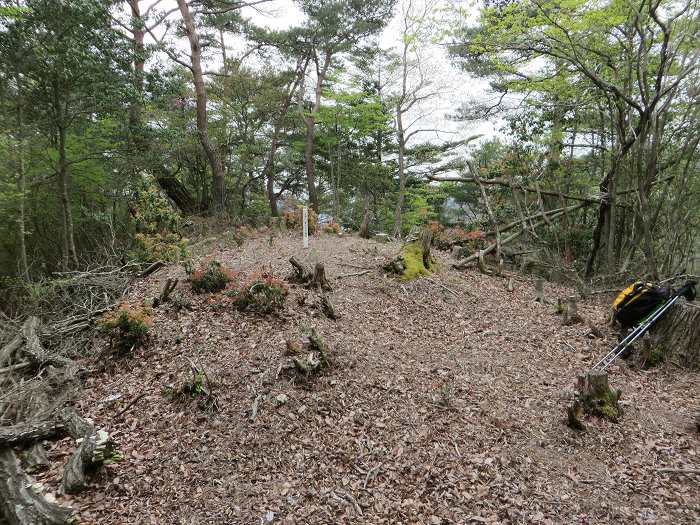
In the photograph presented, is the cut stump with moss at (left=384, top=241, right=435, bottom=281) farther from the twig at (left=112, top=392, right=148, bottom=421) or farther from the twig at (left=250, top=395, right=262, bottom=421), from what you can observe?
the twig at (left=112, top=392, right=148, bottom=421)

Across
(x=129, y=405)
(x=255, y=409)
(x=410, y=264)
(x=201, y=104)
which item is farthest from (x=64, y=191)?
(x=410, y=264)

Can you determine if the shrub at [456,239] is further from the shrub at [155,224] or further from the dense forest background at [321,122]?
the shrub at [155,224]

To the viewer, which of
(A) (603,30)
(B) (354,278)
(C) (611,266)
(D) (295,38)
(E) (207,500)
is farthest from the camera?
(D) (295,38)

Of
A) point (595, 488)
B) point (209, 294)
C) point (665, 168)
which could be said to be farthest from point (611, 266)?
point (209, 294)

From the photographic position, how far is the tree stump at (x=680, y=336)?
14.5 ft

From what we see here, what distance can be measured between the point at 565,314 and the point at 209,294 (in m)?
5.74

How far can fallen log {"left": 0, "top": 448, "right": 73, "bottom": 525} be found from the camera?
92.9 inches

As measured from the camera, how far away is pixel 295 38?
42.8 feet

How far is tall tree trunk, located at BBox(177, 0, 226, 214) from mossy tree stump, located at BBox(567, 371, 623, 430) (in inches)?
418

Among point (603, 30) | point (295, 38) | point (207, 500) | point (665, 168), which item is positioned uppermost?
point (295, 38)

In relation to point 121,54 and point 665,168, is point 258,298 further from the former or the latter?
point 665,168

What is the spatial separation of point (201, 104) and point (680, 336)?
12002 millimetres

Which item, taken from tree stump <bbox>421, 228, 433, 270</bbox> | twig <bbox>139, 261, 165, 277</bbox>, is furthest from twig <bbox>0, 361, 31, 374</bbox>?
tree stump <bbox>421, 228, 433, 270</bbox>

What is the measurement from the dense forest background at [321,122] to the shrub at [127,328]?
2.80 metres
